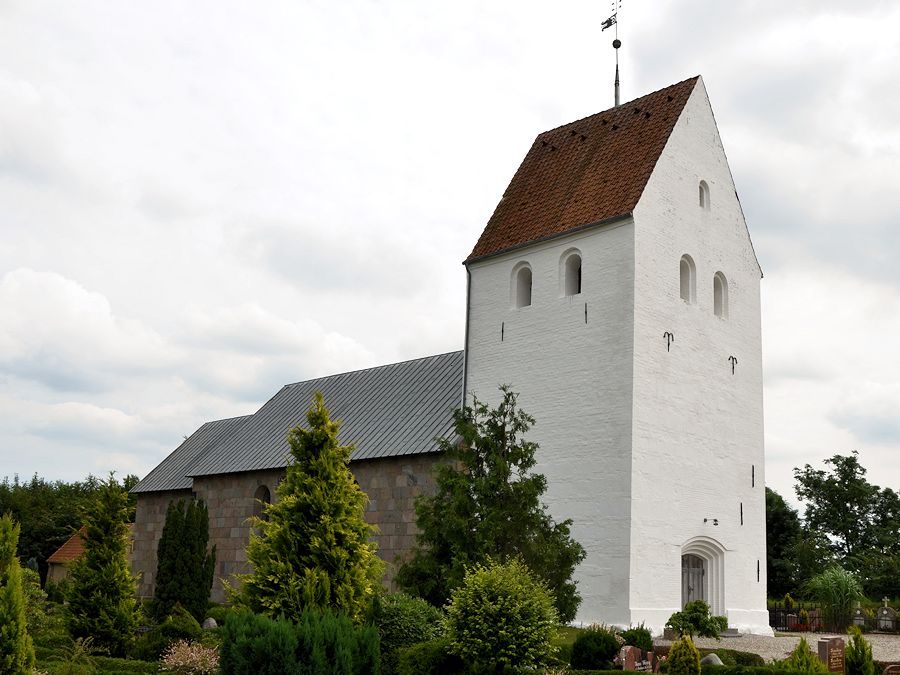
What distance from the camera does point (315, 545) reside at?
9.95 metres

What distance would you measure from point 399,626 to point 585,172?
36.7 feet

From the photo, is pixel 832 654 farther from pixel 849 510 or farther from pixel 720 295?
pixel 849 510

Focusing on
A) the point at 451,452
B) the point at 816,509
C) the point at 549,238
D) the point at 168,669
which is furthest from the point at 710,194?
the point at 816,509

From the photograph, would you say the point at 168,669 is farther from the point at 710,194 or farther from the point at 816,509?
the point at 816,509

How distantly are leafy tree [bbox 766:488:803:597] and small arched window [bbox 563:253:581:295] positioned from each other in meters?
18.1

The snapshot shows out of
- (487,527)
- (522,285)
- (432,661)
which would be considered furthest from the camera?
(522,285)

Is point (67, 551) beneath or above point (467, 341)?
beneath

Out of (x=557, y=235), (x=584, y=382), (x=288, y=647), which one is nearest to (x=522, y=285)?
(x=557, y=235)

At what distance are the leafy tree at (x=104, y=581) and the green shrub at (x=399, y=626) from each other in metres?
5.26

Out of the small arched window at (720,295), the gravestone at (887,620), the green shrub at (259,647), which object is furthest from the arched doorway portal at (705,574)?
the green shrub at (259,647)

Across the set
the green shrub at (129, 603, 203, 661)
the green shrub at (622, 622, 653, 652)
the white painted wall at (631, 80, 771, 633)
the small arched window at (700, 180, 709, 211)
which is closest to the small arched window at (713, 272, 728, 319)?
the white painted wall at (631, 80, 771, 633)

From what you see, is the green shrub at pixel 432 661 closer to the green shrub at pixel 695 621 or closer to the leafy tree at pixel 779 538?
the green shrub at pixel 695 621

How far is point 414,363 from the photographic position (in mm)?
23078

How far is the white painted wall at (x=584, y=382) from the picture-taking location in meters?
15.5
